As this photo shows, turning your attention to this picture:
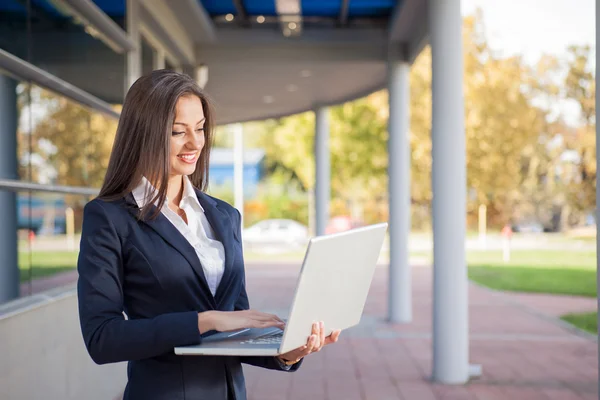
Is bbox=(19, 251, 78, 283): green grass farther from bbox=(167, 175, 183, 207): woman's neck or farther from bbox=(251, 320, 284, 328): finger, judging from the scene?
bbox=(251, 320, 284, 328): finger

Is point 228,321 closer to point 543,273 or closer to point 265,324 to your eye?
point 265,324

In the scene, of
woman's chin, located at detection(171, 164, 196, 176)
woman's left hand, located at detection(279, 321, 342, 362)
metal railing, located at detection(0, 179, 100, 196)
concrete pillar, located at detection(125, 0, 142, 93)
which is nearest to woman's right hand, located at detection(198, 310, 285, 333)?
woman's left hand, located at detection(279, 321, 342, 362)

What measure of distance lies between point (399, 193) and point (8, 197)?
22.4 ft

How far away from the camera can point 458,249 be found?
20.8 ft

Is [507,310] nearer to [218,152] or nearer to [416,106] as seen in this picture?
[416,106]

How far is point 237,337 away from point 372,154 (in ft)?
91.1

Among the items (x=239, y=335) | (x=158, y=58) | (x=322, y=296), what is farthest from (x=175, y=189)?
(x=158, y=58)

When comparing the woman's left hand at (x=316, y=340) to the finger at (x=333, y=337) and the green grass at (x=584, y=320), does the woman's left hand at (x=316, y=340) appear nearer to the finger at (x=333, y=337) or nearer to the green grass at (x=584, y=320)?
the finger at (x=333, y=337)

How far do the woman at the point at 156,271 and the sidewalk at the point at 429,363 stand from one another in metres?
4.18

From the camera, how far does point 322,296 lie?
1776 millimetres

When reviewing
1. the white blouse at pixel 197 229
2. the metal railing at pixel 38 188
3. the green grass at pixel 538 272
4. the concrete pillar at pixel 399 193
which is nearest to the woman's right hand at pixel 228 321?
the white blouse at pixel 197 229

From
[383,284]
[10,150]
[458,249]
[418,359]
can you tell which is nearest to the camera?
[10,150]

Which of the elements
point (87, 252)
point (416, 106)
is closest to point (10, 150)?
point (87, 252)

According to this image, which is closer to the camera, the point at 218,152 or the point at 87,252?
the point at 87,252
